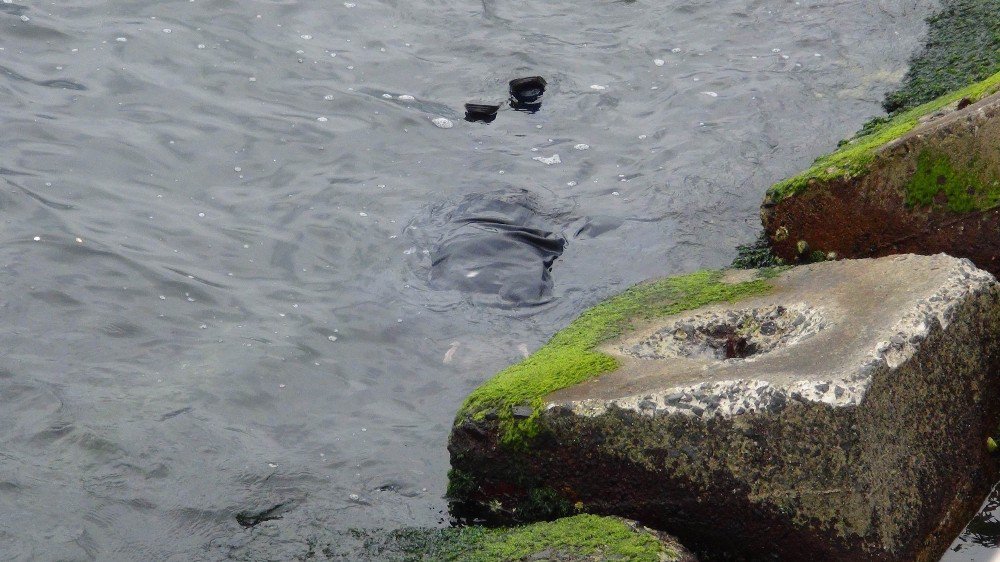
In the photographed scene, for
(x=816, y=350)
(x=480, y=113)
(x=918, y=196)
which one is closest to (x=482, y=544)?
(x=816, y=350)

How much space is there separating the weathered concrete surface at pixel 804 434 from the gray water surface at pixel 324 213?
1.18 metres

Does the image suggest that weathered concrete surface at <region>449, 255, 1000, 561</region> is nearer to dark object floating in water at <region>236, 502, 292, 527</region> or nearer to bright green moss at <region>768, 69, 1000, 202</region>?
bright green moss at <region>768, 69, 1000, 202</region>

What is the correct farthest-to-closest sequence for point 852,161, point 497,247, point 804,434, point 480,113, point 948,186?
1. point 480,113
2. point 497,247
3. point 852,161
4. point 948,186
5. point 804,434

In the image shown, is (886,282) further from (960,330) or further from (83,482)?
(83,482)

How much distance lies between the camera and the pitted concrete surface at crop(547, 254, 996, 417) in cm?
418

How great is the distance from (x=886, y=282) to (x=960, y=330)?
496 millimetres

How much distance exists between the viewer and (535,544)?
4312 mm

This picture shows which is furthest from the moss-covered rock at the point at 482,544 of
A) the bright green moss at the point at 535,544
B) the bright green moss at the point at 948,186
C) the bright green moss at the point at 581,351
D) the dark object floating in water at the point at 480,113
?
the dark object floating in water at the point at 480,113

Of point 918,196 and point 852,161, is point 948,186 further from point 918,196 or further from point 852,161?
point 852,161

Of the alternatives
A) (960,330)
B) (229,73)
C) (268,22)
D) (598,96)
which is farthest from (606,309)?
(268,22)

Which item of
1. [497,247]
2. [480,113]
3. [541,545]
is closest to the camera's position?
[541,545]

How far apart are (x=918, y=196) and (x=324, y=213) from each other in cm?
483

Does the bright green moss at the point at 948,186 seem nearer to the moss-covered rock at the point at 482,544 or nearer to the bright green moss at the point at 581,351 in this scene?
the bright green moss at the point at 581,351

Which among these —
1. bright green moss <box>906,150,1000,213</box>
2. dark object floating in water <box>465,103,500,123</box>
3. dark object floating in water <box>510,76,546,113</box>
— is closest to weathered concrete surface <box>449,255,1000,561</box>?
bright green moss <box>906,150,1000,213</box>
